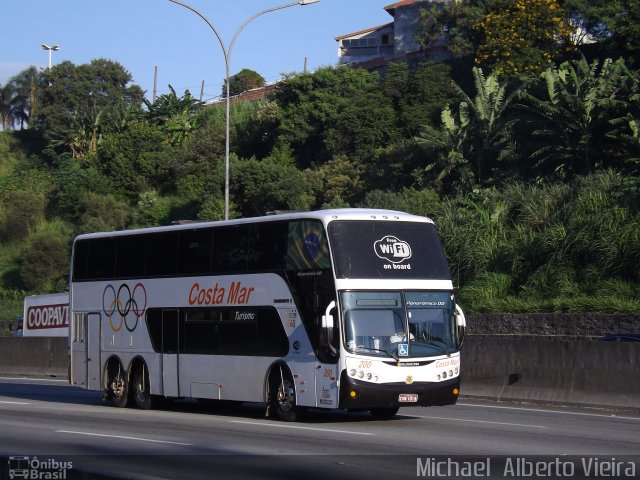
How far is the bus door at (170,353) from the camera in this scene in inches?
779

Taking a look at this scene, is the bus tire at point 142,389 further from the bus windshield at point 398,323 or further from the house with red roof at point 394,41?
the house with red roof at point 394,41

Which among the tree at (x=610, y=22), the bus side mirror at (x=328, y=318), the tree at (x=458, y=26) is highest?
the tree at (x=458, y=26)

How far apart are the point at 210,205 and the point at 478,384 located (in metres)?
37.1

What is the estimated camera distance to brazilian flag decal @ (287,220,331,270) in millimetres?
16500

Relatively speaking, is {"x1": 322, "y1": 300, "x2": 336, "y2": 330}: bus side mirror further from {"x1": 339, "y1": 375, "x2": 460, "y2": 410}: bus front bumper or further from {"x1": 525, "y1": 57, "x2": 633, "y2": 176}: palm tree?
{"x1": 525, "y1": 57, "x2": 633, "y2": 176}: palm tree

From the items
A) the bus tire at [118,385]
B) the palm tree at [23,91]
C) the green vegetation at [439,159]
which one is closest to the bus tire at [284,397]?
the bus tire at [118,385]

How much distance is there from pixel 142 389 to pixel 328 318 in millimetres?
6830

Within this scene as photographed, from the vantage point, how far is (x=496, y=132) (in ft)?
158

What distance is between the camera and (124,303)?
2138 cm

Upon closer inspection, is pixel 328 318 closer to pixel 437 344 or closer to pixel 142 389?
pixel 437 344

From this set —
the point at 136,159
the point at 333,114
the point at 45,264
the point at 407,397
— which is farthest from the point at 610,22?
the point at 407,397

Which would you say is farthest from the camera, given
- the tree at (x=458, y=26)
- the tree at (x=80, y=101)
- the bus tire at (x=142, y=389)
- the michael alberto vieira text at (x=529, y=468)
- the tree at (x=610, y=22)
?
the tree at (x=80, y=101)

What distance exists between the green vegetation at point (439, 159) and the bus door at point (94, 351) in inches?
725

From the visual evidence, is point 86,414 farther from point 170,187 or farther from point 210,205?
point 170,187
